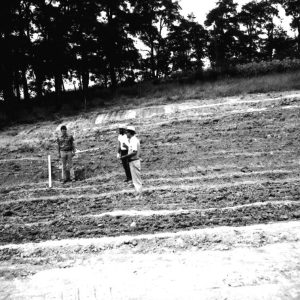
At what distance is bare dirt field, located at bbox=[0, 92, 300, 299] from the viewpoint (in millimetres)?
4324

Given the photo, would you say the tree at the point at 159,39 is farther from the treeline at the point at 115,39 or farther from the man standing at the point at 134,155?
the man standing at the point at 134,155

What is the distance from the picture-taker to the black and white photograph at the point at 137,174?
4512 mm

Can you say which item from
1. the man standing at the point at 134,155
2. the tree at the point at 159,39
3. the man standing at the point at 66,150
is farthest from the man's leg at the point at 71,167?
the tree at the point at 159,39

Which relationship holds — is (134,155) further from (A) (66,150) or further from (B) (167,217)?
(A) (66,150)

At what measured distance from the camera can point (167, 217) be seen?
258 inches

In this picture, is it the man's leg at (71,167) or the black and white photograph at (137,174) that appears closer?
the black and white photograph at (137,174)

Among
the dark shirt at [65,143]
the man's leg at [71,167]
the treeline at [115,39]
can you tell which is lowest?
the man's leg at [71,167]

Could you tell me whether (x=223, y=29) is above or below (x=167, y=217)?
above

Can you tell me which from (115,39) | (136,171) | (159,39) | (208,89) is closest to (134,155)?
(136,171)

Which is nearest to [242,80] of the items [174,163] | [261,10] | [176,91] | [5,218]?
[176,91]

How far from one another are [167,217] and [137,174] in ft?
5.74

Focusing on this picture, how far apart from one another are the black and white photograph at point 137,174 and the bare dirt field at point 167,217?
0.03 m

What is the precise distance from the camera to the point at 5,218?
7.24m

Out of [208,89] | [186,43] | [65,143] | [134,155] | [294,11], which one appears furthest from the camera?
[186,43]
